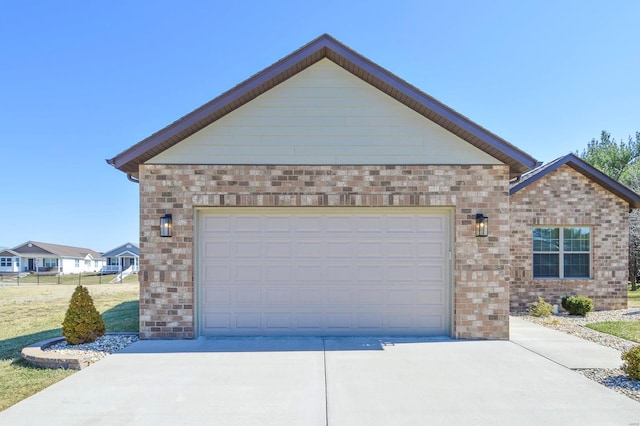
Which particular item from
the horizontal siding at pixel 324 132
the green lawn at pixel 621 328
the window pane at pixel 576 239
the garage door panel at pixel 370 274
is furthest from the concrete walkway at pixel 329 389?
the window pane at pixel 576 239

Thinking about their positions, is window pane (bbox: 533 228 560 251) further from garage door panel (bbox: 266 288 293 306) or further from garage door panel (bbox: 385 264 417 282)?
garage door panel (bbox: 266 288 293 306)

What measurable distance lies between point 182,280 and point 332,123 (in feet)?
14.5

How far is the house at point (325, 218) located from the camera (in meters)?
7.37

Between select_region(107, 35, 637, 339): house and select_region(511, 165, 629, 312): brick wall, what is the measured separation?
162 inches

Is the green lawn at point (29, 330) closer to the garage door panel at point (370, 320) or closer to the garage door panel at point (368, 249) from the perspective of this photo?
the garage door panel at point (370, 320)

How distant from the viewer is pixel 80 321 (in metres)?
6.83

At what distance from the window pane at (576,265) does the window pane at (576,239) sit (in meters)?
0.25

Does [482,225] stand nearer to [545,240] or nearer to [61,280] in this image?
[545,240]

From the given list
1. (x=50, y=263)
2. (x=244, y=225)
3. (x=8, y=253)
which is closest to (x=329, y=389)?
(x=244, y=225)

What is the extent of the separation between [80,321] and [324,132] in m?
5.95

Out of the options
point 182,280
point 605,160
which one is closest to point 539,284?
point 182,280

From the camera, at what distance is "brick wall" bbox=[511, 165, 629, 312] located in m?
11.0

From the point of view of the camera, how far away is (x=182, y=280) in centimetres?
731

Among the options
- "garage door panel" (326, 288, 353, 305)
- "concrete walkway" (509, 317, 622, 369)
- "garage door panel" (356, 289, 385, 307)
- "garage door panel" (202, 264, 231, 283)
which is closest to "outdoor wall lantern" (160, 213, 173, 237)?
"garage door panel" (202, 264, 231, 283)
